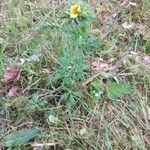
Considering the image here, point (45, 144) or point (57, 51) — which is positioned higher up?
point (57, 51)

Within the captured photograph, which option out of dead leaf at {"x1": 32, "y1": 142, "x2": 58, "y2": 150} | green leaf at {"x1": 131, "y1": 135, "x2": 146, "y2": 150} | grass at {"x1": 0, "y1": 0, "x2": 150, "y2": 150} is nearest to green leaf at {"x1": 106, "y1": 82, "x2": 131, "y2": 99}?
grass at {"x1": 0, "y1": 0, "x2": 150, "y2": 150}

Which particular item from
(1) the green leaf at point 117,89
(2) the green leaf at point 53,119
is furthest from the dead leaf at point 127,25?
(2) the green leaf at point 53,119

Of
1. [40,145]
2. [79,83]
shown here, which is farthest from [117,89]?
[40,145]

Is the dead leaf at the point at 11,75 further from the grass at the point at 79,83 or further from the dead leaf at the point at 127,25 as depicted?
the dead leaf at the point at 127,25

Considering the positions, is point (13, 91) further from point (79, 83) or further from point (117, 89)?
point (117, 89)

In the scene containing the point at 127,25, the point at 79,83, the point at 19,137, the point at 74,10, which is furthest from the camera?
the point at 127,25

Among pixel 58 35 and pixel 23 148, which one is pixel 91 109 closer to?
pixel 23 148

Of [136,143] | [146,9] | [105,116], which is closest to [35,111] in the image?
[105,116]
